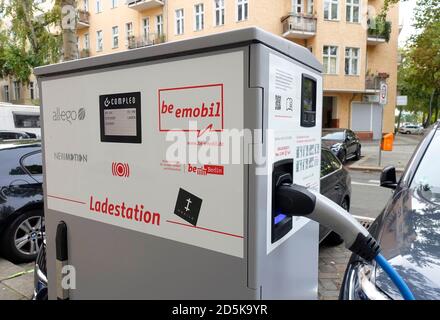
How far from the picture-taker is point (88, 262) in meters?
1.74

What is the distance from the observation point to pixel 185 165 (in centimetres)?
135

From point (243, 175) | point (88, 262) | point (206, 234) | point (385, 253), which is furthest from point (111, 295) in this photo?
point (385, 253)

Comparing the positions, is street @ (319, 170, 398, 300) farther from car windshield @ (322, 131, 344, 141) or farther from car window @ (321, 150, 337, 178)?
car windshield @ (322, 131, 344, 141)

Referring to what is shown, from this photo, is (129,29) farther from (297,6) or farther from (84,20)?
(297,6)

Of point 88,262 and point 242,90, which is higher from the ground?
point 242,90

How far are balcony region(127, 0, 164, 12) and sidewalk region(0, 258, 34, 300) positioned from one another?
77.9 feet

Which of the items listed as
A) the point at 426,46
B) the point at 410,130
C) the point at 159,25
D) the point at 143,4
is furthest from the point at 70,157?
→ the point at 410,130

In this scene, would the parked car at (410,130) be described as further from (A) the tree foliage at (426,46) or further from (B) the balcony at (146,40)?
(B) the balcony at (146,40)

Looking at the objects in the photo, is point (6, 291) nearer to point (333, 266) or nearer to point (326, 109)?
point (333, 266)

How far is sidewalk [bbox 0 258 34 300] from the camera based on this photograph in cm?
315

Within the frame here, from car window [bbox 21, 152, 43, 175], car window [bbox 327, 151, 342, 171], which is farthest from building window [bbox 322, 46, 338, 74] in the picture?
car window [bbox 21, 152, 43, 175]

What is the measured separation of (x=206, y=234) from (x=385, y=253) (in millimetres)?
1022

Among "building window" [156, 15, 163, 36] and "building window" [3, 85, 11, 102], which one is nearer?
"building window" [156, 15, 163, 36]

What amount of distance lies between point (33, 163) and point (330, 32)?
20872 mm
